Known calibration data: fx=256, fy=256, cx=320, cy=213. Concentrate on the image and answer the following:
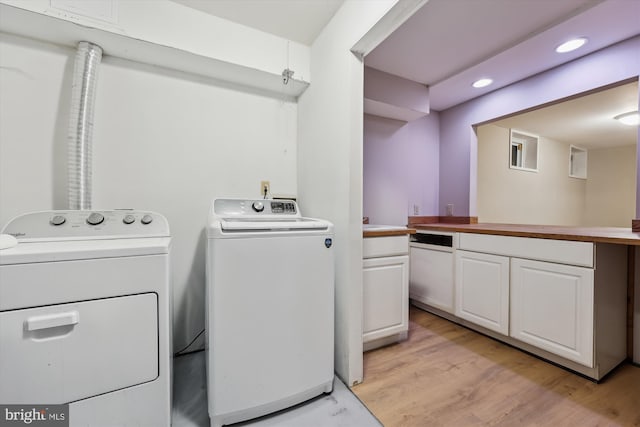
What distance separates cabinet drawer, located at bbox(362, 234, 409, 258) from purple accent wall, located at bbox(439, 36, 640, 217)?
1348 millimetres

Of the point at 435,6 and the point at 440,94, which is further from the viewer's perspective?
the point at 440,94

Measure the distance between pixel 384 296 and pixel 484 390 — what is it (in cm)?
70

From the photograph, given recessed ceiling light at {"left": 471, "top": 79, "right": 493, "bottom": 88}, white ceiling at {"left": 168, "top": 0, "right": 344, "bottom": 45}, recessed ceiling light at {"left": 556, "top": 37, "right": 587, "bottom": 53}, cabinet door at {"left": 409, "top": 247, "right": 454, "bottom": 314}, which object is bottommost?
cabinet door at {"left": 409, "top": 247, "right": 454, "bottom": 314}

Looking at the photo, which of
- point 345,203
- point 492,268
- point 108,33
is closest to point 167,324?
point 345,203

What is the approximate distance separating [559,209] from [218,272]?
6.03m

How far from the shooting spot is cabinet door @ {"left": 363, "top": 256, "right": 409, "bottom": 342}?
171 centimetres

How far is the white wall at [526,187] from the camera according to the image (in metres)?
3.23

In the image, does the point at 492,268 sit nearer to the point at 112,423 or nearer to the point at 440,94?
the point at 440,94

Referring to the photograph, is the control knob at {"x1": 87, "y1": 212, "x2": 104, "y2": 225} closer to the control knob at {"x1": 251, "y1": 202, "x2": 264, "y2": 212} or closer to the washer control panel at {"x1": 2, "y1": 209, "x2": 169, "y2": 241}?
the washer control panel at {"x1": 2, "y1": 209, "x2": 169, "y2": 241}

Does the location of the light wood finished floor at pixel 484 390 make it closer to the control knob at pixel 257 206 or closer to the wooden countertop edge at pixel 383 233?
the wooden countertop edge at pixel 383 233

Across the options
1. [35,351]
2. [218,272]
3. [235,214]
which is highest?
[235,214]

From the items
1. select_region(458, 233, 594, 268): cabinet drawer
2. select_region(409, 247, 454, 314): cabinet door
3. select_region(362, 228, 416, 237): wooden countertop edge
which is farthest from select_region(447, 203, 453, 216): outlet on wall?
select_region(362, 228, 416, 237): wooden countertop edge

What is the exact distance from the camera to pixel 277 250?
118cm

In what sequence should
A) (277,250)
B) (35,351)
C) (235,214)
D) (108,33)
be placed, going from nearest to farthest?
(35,351)
(277,250)
(108,33)
(235,214)
